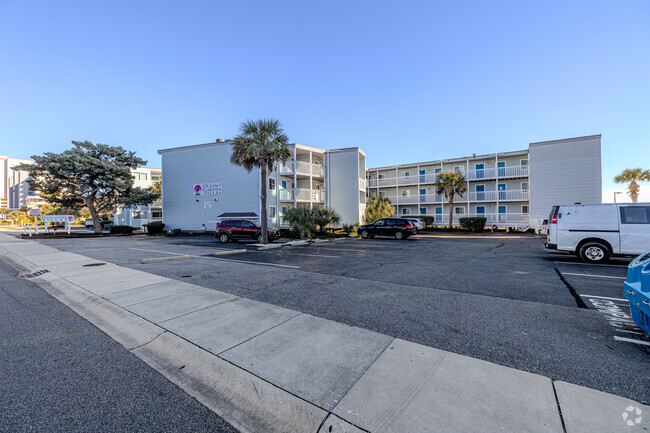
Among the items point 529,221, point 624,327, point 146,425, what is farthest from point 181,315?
point 529,221

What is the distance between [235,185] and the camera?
2581 centimetres

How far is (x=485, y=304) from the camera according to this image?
5125mm

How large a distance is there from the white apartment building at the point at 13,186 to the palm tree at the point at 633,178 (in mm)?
154434

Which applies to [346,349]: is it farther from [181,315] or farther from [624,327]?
[624,327]

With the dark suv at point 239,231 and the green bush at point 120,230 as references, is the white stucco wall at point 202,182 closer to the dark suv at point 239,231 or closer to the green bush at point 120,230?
the green bush at point 120,230

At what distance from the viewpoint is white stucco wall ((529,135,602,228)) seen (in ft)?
78.8

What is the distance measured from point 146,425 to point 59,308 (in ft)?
15.5

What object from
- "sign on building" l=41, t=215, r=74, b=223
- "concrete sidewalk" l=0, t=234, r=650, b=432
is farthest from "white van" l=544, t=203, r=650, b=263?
"sign on building" l=41, t=215, r=74, b=223

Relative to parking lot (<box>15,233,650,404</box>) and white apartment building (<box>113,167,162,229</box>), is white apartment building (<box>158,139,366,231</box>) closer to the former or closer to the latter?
white apartment building (<box>113,167,162,229</box>)

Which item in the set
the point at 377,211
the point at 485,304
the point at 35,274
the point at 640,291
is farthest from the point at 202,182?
the point at 640,291

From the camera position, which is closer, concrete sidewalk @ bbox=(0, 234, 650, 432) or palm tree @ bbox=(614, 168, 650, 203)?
concrete sidewalk @ bbox=(0, 234, 650, 432)

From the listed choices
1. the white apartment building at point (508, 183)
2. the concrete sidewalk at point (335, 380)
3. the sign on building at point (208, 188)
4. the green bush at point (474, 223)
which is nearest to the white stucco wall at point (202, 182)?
the sign on building at point (208, 188)

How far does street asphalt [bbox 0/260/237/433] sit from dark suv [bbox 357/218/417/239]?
1864 centimetres

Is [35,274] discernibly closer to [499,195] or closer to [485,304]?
[485,304]
